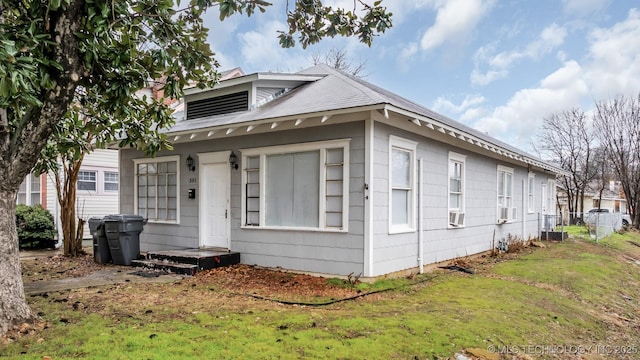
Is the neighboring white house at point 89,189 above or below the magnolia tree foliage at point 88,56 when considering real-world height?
below

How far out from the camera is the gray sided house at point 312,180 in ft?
22.1

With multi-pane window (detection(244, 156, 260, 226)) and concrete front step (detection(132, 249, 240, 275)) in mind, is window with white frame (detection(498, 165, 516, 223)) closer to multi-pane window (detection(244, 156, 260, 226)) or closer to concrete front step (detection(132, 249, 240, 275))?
multi-pane window (detection(244, 156, 260, 226))

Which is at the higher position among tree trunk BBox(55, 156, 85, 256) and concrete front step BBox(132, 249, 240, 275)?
tree trunk BBox(55, 156, 85, 256)

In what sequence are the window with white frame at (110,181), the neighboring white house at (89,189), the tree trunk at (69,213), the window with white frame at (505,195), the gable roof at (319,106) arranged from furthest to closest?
the window with white frame at (110,181), the neighboring white house at (89,189), the window with white frame at (505,195), the tree trunk at (69,213), the gable roof at (319,106)

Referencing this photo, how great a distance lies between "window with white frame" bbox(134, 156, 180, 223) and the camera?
9438 millimetres

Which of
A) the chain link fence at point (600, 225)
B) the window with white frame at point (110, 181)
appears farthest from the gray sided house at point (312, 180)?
the chain link fence at point (600, 225)

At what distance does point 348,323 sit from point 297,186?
11.0ft

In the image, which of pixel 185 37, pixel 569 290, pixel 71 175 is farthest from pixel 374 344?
pixel 71 175

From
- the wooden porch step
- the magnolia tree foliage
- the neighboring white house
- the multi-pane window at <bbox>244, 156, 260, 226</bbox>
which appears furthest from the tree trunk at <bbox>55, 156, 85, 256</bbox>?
the multi-pane window at <bbox>244, 156, 260, 226</bbox>

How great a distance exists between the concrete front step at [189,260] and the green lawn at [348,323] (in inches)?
36.3

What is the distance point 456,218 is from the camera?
9.45m

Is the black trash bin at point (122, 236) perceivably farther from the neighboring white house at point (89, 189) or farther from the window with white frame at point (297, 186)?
the neighboring white house at point (89, 189)

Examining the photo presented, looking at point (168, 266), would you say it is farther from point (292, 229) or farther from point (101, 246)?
point (292, 229)

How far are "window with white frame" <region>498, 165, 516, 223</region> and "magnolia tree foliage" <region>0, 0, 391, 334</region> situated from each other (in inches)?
341
